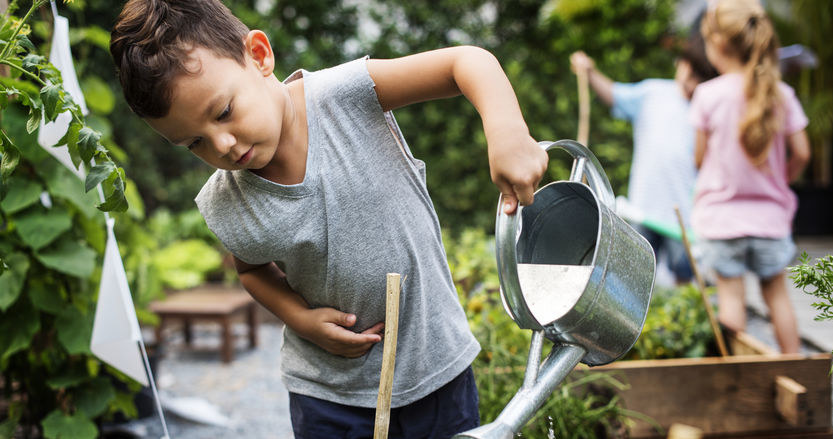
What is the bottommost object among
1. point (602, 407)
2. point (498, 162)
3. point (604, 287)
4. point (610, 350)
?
point (602, 407)

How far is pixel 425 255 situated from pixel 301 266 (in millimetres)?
225

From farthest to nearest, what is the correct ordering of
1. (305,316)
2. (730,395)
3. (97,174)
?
(730,395)
(305,316)
(97,174)

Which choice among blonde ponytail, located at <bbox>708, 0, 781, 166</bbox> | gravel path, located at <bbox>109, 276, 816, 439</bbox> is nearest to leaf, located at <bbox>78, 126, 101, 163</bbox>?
gravel path, located at <bbox>109, 276, 816, 439</bbox>

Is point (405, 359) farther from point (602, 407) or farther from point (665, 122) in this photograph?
point (665, 122)

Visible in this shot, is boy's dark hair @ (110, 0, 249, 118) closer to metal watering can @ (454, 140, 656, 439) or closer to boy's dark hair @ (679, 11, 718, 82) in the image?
metal watering can @ (454, 140, 656, 439)

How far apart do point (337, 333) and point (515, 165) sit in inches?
19.1

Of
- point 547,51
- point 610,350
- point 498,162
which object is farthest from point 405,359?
point 547,51

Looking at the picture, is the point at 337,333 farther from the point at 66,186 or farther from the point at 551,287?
the point at 66,186

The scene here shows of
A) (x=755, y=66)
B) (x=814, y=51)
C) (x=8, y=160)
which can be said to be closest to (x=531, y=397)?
(x=8, y=160)

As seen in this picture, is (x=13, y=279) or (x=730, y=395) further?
(x=730, y=395)

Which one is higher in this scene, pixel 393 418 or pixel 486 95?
pixel 486 95

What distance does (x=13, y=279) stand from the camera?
6.22 ft

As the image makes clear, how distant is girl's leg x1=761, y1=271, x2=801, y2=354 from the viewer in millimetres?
2717

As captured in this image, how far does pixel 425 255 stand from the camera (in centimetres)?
121
